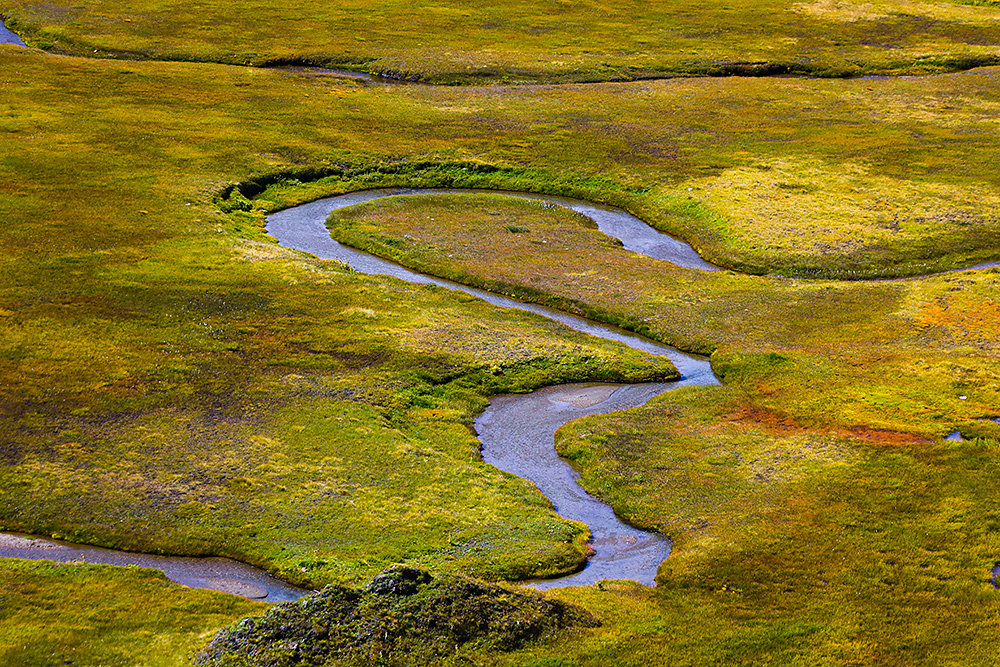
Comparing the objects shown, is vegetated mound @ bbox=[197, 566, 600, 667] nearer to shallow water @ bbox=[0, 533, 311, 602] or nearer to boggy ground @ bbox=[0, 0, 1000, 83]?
shallow water @ bbox=[0, 533, 311, 602]

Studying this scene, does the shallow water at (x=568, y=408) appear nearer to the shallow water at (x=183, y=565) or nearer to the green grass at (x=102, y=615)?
the shallow water at (x=183, y=565)

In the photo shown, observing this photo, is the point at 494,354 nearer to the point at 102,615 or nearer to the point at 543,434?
the point at 543,434

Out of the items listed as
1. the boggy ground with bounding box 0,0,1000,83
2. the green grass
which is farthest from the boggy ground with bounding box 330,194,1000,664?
the boggy ground with bounding box 0,0,1000,83

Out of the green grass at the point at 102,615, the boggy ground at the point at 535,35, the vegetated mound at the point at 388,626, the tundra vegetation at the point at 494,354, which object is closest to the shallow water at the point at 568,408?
the tundra vegetation at the point at 494,354

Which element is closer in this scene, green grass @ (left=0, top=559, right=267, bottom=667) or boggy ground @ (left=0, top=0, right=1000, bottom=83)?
green grass @ (left=0, top=559, right=267, bottom=667)

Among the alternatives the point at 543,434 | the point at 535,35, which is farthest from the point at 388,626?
the point at 535,35
